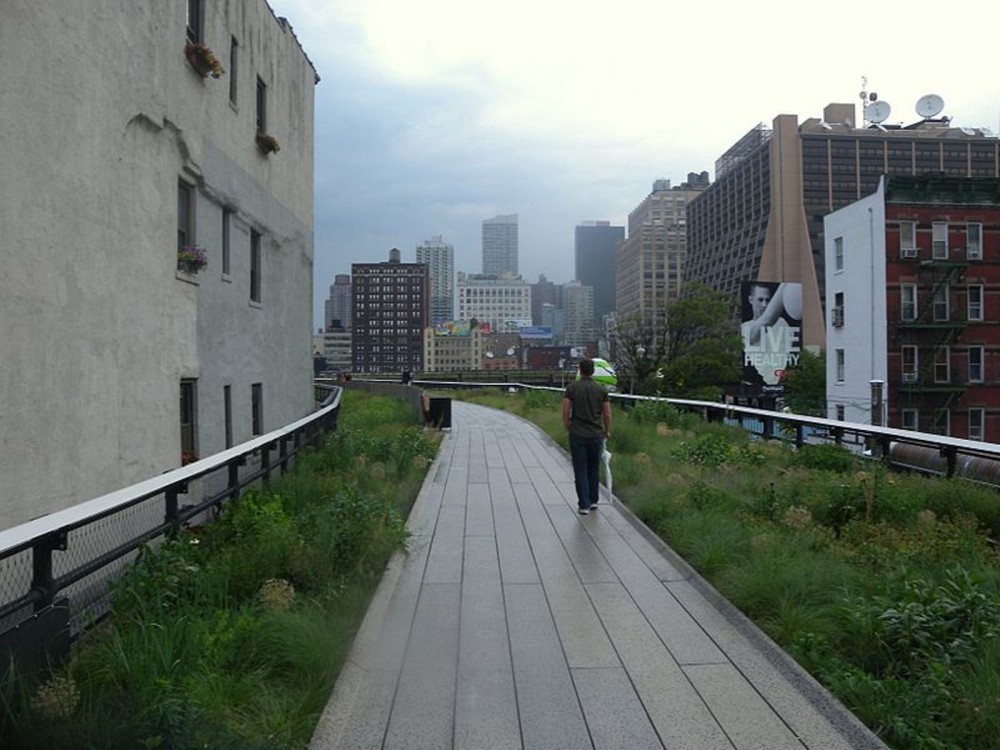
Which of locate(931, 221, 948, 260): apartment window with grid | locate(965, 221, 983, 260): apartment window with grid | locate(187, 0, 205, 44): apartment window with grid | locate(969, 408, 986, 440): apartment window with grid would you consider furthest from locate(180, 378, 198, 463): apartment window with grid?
locate(965, 221, 983, 260): apartment window with grid

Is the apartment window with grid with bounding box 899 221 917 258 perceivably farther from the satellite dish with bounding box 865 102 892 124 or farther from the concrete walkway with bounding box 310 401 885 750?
the concrete walkway with bounding box 310 401 885 750

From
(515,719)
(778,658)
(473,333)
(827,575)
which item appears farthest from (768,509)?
(473,333)

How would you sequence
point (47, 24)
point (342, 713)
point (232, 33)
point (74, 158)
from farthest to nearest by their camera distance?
point (232, 33)
point (74, 158)
point (47, 24)
point (342, 713)

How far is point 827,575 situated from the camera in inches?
226

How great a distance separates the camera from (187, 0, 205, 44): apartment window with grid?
1433 centimetres

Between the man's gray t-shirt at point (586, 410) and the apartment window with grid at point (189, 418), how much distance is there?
736 cm

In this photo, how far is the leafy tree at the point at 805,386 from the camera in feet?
228

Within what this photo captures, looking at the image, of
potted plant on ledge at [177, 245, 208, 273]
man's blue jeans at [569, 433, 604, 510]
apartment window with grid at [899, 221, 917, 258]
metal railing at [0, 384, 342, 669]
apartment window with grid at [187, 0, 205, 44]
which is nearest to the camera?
metal railing at [0, 384, 342, 669]

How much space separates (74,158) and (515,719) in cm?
872

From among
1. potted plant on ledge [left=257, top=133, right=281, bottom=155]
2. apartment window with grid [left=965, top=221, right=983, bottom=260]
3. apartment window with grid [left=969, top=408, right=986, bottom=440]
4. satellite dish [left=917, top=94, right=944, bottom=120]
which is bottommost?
apartment window with grid [left=969, top=408, right=986, bottom=440]

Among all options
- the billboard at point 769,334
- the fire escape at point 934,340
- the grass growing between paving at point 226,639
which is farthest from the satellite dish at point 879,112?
the grass growing between paving at point 226,639

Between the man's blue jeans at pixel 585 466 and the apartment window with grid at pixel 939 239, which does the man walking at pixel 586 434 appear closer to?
the man's blue jeans at pixel 585 466

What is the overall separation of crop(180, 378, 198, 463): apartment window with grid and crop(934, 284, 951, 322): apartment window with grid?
136 feet

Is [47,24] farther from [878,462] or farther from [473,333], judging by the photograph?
[473,333]
